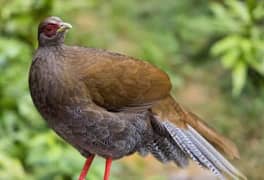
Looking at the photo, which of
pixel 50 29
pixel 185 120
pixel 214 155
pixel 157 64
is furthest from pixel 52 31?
pixel 157 64

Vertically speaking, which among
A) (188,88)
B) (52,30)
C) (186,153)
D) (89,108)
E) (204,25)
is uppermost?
(52,30)

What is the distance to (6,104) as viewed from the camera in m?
5.84

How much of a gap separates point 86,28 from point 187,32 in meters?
1.04

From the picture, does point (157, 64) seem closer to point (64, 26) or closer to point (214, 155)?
point (214, 155)

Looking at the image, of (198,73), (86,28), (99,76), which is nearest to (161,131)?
(99,76)

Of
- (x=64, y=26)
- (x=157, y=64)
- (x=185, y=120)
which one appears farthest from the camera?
(x=157, y=64)

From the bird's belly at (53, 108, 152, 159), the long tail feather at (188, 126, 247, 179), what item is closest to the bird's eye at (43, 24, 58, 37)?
the bird's belly at (53, 108, 152, 159)

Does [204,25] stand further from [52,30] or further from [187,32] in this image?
[52,30]

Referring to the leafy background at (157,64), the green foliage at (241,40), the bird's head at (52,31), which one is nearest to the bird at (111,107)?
the bird's head at (52,31)

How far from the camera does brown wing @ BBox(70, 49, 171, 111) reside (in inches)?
135

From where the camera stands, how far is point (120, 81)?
3557mm

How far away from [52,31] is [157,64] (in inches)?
171

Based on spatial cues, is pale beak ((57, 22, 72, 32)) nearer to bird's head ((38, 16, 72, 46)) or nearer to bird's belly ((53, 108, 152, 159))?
bird's head ((38, 16, 72, 46))

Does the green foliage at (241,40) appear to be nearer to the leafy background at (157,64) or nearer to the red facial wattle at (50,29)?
the leafy background at (157,64)
